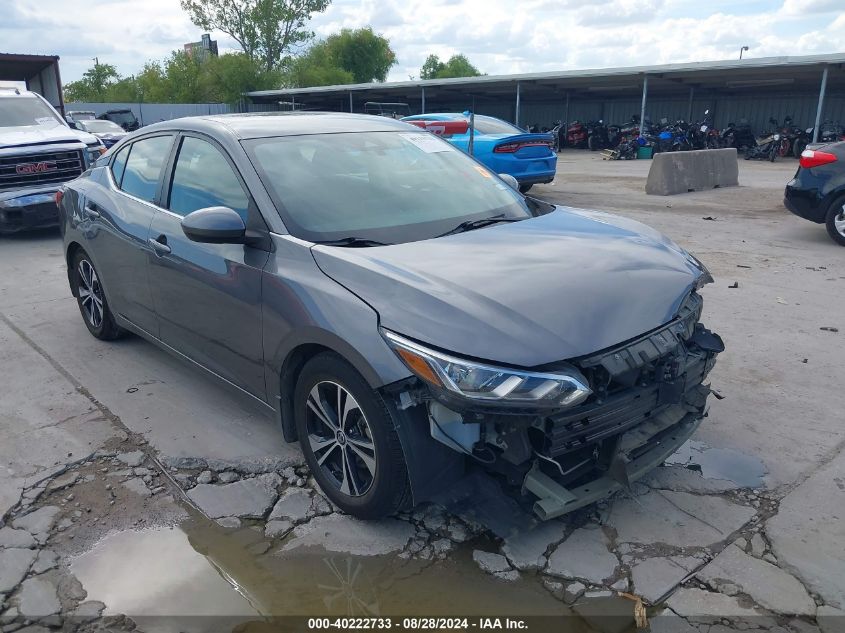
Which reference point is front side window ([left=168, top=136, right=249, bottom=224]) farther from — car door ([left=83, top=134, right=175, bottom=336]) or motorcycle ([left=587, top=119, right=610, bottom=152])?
motorcycle ([left=587, top=119, right=610, bottom=152])

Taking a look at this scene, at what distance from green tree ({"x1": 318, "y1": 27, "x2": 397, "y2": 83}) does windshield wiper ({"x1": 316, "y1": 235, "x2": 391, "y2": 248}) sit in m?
69.0

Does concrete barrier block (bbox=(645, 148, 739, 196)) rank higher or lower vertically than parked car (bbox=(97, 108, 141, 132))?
lower

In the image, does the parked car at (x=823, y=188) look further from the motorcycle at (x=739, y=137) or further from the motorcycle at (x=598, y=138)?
the motorcycle at (x=598, y=138)

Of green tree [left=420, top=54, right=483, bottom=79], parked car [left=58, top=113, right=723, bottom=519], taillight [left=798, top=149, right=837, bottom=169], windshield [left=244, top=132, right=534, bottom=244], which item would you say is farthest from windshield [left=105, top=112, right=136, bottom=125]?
green tree [left=420, top=54, right=483, bottom=79]

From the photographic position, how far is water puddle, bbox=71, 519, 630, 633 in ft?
8.19

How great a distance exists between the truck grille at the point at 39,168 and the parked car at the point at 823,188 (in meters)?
9.67

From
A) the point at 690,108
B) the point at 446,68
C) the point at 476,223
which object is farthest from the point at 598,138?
the point at 446,68

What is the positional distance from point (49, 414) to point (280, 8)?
68.6 m

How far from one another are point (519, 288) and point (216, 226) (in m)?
1.42

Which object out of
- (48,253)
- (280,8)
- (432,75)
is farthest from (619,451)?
(432,75)

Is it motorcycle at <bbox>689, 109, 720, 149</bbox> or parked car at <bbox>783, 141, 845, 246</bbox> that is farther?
motorcycle at <bbox>689, 109, 720, 149</bbox>

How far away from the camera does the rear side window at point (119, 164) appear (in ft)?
15.2

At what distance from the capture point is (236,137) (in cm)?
353

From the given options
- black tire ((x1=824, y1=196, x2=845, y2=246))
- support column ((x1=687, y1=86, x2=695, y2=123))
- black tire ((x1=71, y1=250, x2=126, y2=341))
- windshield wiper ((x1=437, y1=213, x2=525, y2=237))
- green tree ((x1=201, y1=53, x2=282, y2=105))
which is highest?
green tree ((x1=201, y1=53, x2=282, y2=105))
